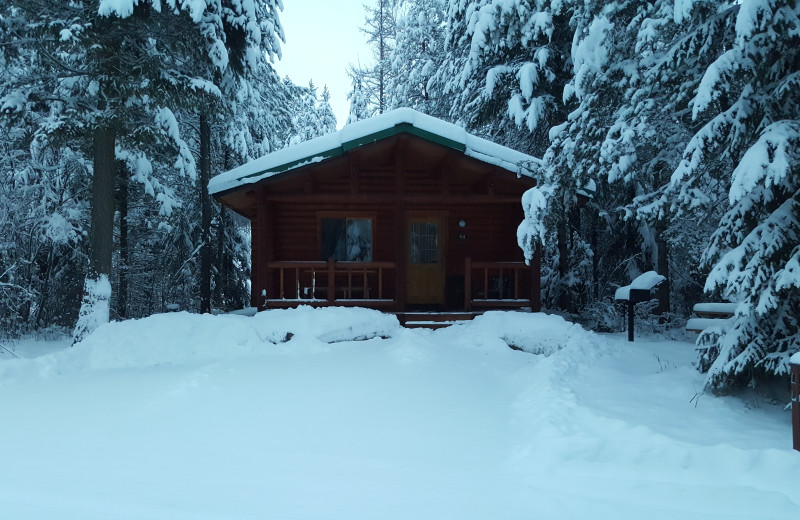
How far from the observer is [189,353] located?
9.30m

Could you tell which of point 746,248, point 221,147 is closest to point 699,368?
point 746,248

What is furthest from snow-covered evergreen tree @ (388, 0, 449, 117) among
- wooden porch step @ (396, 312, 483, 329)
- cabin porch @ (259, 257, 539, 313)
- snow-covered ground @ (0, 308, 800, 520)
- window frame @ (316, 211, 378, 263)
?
snow-covered ground @ (0, 308, 800, 520)

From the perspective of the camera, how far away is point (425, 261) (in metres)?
14.9

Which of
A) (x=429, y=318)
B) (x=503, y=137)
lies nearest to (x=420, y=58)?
(x=503, y=137)

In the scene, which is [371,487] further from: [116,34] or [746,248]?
[116,34]

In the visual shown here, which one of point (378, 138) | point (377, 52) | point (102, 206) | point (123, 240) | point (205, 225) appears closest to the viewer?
point (102, 206)

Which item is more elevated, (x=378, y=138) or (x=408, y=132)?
(x=408, y=132)

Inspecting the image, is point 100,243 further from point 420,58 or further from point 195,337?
point 420,58

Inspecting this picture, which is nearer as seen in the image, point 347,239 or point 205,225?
point 347,239

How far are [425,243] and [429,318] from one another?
9.52ft

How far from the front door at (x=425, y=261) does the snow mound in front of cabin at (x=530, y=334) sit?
3632 mm

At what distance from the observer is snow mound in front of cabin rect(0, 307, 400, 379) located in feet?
29.0

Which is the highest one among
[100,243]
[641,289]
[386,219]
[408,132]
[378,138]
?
[408,132]

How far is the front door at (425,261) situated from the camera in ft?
48.7
